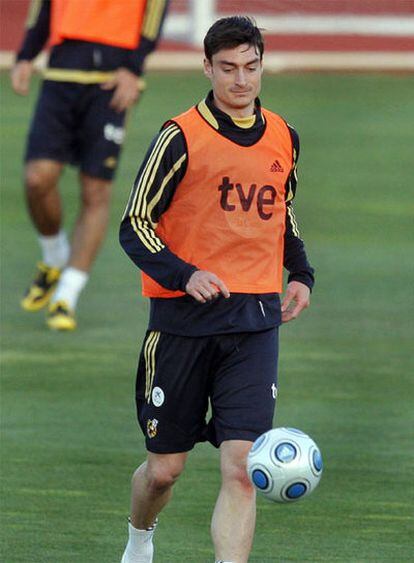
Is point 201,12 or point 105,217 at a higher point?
point 105,217

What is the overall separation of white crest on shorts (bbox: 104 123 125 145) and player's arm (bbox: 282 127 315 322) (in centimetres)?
461

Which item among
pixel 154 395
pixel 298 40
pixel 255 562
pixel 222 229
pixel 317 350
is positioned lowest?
pixel 298 40

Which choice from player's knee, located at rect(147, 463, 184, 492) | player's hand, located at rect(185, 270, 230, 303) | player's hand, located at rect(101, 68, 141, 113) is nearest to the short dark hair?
player's hand, located at rect(185, 270, 230, 303)

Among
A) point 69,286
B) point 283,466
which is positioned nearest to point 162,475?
point 283,466

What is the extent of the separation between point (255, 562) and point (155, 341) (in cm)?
103

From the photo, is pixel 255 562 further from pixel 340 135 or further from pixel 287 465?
pixel 340 135

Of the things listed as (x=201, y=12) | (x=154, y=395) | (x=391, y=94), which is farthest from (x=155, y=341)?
(x=201, y=12)

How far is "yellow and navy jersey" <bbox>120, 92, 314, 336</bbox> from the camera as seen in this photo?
558cm

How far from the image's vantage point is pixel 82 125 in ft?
34.8

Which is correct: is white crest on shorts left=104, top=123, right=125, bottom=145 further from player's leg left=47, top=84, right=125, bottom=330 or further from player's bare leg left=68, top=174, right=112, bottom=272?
player's bare leg left=68, top=174, right=112, bottom=272

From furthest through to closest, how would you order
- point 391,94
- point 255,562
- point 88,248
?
1. point 391,94
2. point 88,248
3. point 255,562

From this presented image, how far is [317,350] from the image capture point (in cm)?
998

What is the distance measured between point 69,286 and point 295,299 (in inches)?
Result: 184

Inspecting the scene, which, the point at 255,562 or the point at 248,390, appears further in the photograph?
the point at 255,562
